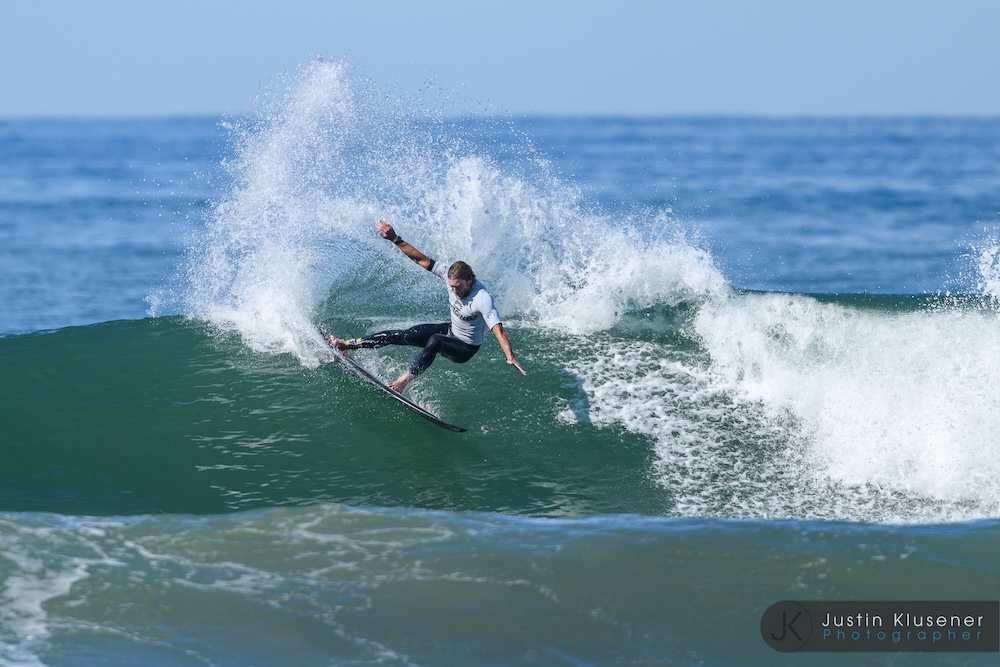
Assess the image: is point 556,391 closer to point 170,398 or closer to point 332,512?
point 332,512

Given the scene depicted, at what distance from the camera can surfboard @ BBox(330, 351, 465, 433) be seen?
10.0 metres

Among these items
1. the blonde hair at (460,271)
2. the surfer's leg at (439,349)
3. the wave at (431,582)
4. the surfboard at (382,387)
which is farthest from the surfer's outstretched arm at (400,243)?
the wave at (431,582)

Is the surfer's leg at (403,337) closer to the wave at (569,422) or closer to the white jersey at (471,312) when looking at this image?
the white jersey at (471,312)

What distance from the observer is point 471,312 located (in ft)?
33.2

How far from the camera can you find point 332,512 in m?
8.37

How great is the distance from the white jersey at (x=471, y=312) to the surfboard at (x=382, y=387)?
0.86 m

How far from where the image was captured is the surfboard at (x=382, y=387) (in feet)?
32.9

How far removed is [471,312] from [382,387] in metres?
1.19

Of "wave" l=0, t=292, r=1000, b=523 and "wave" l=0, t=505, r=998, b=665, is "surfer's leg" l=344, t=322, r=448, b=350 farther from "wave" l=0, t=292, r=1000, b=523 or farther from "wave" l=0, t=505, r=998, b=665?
"wave" l=0, t=505, r=998, b=665

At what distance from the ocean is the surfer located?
23.0 inches

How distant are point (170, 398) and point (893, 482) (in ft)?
24.5

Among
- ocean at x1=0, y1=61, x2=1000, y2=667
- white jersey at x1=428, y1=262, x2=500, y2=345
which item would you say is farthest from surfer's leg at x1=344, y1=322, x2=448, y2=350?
ocean at x1=0, y1=61, x2=1000, y2=667

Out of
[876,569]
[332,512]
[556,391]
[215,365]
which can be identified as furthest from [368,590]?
[215,365]

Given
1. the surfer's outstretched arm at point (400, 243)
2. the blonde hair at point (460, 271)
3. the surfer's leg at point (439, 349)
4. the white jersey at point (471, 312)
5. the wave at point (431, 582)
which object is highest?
the surfer's outstretched arm at point (400, 243)
